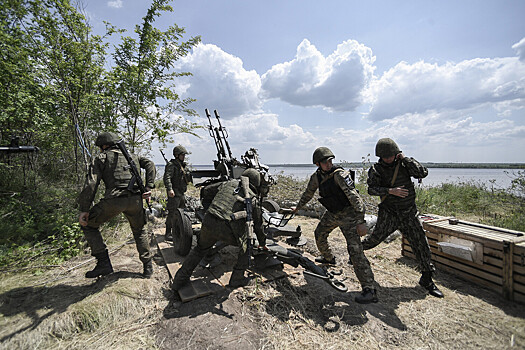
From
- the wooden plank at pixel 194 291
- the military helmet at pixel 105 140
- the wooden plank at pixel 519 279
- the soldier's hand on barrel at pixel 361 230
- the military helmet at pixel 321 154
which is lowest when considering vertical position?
the wooden plank at pixel 194 291

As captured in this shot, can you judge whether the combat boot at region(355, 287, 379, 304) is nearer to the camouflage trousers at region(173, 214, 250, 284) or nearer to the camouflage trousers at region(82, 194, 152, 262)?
the camouflage trousers at region(173, 214, 250, 284)

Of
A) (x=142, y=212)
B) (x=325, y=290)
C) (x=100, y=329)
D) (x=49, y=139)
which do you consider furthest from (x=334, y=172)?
(x=49, y=139)

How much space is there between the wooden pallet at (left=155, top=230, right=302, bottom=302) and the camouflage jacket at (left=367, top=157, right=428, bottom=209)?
181cm

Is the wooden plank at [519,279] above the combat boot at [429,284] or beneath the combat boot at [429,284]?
above

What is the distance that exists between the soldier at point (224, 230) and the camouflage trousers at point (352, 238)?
1.08 m

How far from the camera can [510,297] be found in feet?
9.77

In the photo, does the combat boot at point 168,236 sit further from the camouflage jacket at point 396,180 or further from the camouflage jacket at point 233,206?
the camouflage jacket at point 396,180

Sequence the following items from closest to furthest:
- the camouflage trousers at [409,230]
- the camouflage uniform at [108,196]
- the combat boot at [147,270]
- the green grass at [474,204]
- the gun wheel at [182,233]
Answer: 1. the camouflage uniform at [108,196]
2. the camouflage trousers at [409,230]
3. the combat boot at [147,270]
4. the gun wheel at [182,233]
5. the green grass at [474,204]

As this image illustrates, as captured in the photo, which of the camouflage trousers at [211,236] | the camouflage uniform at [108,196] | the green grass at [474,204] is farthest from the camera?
the green grass at [474,204]

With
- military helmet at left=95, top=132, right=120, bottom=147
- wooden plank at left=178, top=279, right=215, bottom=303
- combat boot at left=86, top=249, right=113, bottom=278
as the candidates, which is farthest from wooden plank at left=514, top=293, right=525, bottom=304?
military helmet at left=95, top=132, right=120, bottom=147

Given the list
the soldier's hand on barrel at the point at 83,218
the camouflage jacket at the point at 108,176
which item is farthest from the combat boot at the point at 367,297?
the soldier's hand on barrel at the point at 83,218

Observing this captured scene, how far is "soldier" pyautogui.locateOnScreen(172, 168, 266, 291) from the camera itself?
3104 mm

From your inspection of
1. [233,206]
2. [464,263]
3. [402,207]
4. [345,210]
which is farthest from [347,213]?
[464,263]

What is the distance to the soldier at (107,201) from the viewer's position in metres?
3.32
